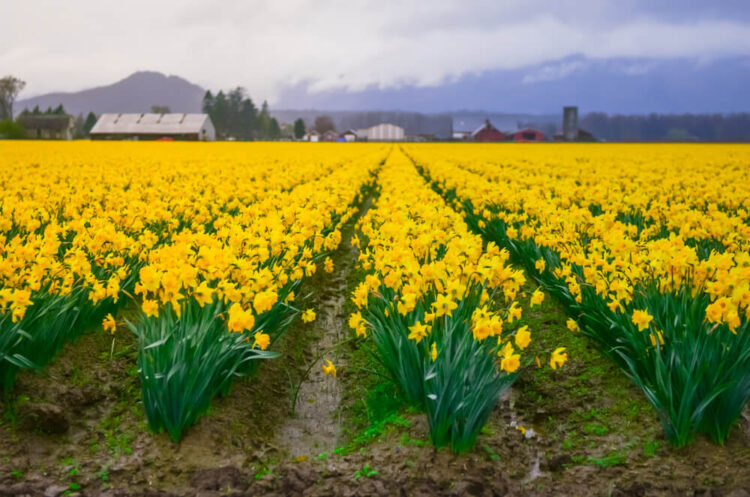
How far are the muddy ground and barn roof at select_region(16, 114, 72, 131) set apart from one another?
10592cm

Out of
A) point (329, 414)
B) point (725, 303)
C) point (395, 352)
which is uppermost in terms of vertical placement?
point (725, 303)

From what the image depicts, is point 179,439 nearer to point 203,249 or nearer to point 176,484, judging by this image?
point 176,484

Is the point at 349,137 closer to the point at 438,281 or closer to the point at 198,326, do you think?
the point at 438,281

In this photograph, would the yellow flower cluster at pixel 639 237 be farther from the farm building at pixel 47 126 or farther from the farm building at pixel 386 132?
the farm building at pixel 386 132

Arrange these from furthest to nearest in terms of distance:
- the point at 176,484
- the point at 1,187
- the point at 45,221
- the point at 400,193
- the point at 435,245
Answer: the point at 1,187 → the point at 400,193 → the point at 45,221 → the point at 435,245 → the point at 176,484

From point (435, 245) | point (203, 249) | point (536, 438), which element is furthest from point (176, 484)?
point (435, 245)

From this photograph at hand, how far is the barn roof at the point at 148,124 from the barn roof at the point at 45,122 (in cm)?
612

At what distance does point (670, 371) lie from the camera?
13.8 feet

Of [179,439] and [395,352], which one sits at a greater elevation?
[395,352]

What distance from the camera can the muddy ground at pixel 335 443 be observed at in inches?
153

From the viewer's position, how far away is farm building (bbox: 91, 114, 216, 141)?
89.8 meters

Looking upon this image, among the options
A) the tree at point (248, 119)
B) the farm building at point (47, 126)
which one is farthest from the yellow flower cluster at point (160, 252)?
the tree at point (248, 119)

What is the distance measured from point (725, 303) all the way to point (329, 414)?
117 inches

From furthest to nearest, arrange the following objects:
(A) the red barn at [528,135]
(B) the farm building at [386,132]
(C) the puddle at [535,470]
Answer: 1. (B) the farm building at [386,132]
2. (A) the red barn at [528,135]
3. (C) the puddle at [535,470]
